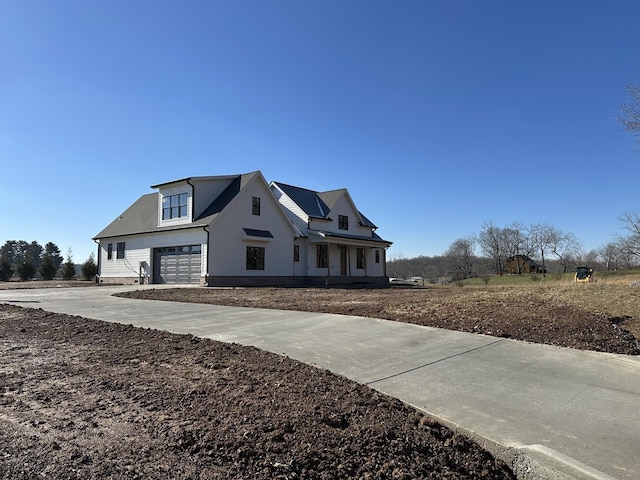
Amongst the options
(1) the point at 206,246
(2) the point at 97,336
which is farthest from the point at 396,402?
(1) the point at 206,246

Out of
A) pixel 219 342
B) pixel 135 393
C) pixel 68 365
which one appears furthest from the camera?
pixel 219 342

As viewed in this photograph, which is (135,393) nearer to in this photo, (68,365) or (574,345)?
(68,365)

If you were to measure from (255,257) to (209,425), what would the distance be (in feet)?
76.0

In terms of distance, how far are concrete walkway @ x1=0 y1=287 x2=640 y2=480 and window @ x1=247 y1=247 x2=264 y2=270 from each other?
55.3 feet

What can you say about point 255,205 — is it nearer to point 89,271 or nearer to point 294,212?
point 294,212

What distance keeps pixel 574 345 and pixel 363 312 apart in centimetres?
443

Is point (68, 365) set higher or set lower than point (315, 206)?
lower

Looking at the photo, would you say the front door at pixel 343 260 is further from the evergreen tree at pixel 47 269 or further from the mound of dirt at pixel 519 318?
the evergreen tree at pixel 47 269

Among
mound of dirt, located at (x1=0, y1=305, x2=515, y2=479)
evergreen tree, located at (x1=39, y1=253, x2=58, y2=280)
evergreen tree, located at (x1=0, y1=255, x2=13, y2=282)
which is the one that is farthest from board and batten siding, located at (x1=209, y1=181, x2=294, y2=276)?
evergreen tree, located at (x1=0, y1=255, x2=13, y2=282)

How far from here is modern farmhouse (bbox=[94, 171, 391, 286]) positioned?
24391mm

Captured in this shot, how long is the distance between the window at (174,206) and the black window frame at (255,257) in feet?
14.9

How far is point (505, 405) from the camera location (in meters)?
4.27

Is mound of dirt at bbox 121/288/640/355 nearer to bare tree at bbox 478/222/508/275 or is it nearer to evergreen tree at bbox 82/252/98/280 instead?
evergreen tree at bbox 82/252/98/280

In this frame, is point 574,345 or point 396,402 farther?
point 574,345
